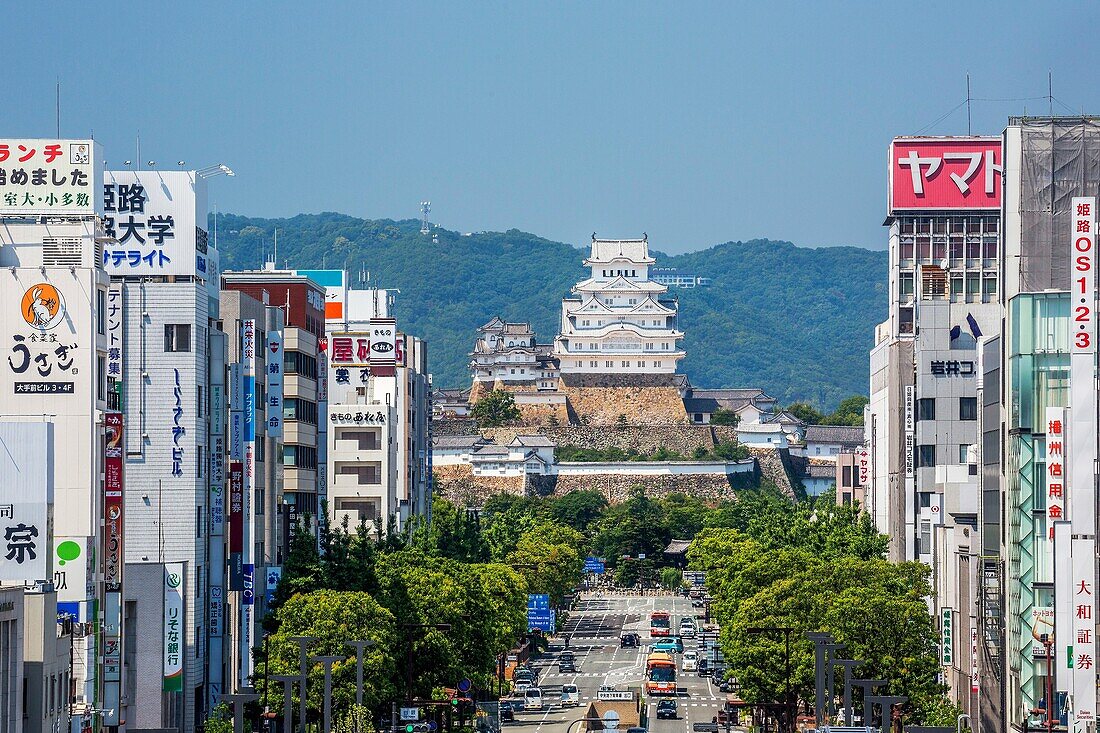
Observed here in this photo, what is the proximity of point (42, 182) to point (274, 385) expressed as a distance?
67.9 feet

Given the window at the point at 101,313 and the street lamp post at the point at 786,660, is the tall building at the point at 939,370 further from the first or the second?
the window at the point at 101,313

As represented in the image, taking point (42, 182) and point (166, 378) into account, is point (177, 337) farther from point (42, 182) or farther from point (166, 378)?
point (42, 182)

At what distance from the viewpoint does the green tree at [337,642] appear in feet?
220

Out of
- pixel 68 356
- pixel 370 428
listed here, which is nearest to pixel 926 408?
pixel 370 428

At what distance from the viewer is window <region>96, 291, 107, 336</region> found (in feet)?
189

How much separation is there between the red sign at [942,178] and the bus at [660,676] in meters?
43.2

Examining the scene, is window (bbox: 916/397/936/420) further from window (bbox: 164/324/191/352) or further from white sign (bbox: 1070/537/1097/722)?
window (bbox: 164/324/191/352)

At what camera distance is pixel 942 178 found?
13362cm

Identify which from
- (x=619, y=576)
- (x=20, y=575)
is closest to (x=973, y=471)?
(x=20, y=575)

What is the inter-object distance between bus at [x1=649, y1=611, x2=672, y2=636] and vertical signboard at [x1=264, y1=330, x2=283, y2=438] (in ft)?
164

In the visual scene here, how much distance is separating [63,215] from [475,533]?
56737 millimetres

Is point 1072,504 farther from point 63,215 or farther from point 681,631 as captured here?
point 681,631

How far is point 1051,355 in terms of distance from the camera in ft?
208

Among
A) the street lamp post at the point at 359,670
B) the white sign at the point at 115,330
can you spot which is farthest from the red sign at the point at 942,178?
the street lamp post at the point at 359,670
